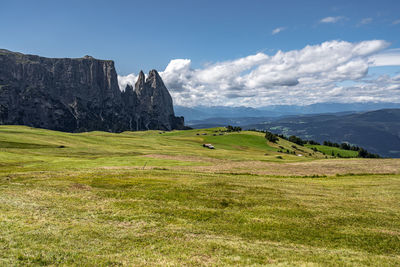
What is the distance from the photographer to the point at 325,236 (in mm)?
21969

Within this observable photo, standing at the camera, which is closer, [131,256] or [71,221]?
[131,256]

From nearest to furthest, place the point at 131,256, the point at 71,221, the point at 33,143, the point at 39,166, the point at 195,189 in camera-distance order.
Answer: the point at 131,256
the point at 71,221
the point at 195,189
the point at 39,166
the point at 33,143

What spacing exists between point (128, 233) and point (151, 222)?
3.22 m

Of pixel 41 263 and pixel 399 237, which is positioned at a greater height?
pixel 41 263

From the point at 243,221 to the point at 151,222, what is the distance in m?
9.40

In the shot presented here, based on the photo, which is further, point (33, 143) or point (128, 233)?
point (33, 143)

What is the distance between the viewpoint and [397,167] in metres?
59.6

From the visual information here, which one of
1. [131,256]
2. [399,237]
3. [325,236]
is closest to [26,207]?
[131,256]

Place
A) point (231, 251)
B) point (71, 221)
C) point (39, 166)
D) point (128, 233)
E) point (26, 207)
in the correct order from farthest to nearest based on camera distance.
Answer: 1. point (39, 166)
2. point (26, 207)
3. point (71, 221)
4. point (128, 233)
5. point (231, 251)

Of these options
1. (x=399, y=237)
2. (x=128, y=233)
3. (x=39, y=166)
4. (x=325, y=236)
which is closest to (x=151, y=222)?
(x=128, y=233)

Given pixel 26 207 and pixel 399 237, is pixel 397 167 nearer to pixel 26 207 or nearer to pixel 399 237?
pixel 399 237

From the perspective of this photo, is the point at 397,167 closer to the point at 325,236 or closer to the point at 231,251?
the point at 325,236

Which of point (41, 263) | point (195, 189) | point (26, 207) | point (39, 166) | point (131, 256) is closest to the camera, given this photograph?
point (41, 263)

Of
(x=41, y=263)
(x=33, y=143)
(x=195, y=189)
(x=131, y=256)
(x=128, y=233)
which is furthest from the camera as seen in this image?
(x=33, y=143)
